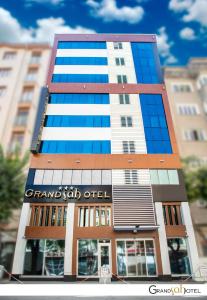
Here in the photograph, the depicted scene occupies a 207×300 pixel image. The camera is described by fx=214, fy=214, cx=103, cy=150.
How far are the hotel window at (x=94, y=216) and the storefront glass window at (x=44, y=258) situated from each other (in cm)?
165

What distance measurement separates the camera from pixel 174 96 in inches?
953

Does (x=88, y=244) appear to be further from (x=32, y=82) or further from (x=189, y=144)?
(x=32, y=82)

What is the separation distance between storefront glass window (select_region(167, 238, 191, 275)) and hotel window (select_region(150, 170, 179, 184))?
3.31 m

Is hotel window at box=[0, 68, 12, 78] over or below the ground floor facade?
over

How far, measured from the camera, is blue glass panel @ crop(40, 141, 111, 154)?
13.8 meters

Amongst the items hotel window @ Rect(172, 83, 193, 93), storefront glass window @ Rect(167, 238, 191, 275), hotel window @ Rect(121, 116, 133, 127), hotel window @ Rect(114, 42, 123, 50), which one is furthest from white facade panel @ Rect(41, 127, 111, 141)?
hotel window @ Rect(172, 83, 193, 93)

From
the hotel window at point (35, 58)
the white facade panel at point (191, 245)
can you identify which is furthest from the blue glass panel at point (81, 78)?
the hotel window at point (35, 58)

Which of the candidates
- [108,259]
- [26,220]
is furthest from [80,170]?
[108,259]

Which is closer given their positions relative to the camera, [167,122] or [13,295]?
[13,295]

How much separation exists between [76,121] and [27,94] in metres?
12.6

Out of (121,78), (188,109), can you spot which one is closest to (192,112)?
(188,109)

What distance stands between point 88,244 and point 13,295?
457 cm

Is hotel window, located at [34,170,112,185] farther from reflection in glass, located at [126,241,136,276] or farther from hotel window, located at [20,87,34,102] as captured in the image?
hotel window, located at [20,87,34,102]

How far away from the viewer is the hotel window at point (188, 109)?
23.1 metres
